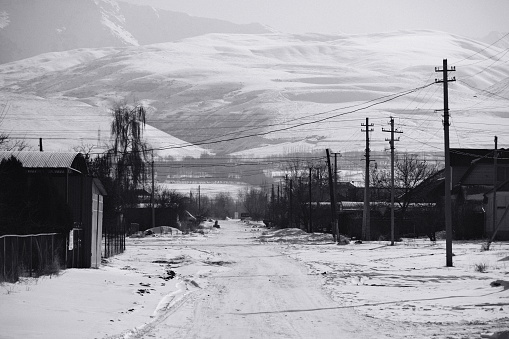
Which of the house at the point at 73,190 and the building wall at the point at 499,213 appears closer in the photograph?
the house at the point at 73,190

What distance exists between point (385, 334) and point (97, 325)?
17.9ft

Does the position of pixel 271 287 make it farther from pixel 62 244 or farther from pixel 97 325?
pixel 97 325

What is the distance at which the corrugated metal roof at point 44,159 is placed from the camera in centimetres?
2904


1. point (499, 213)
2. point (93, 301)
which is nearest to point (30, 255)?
point (93, 301)

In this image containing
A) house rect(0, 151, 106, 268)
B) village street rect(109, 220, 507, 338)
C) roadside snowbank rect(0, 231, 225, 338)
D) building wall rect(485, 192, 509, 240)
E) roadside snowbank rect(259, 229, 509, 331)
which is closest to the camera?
roadside snowbank rect(0, 231, 225, 338)

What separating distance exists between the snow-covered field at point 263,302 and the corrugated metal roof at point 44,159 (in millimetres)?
4171

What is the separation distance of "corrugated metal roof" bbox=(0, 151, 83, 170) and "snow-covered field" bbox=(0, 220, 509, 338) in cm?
417

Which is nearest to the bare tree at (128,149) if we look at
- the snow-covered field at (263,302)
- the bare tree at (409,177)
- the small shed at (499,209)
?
the bare tree at (409,177)

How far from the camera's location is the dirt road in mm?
15023

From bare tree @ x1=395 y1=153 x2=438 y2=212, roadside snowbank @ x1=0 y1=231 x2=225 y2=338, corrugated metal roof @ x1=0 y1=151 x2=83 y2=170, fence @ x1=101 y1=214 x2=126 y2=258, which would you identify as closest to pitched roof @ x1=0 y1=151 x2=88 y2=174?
corrugated metal roof @ x1=0 y1=151 x2=83 y2=170

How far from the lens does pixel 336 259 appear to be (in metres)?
38.5

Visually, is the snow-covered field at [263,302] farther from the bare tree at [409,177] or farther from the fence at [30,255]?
the bare tree at [409,177]

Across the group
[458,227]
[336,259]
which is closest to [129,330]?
[336,259]

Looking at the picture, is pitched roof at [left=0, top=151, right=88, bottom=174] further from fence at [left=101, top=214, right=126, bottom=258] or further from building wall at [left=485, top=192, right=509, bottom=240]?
building wall at [left=485, top=192, right=509, bottom=240]
